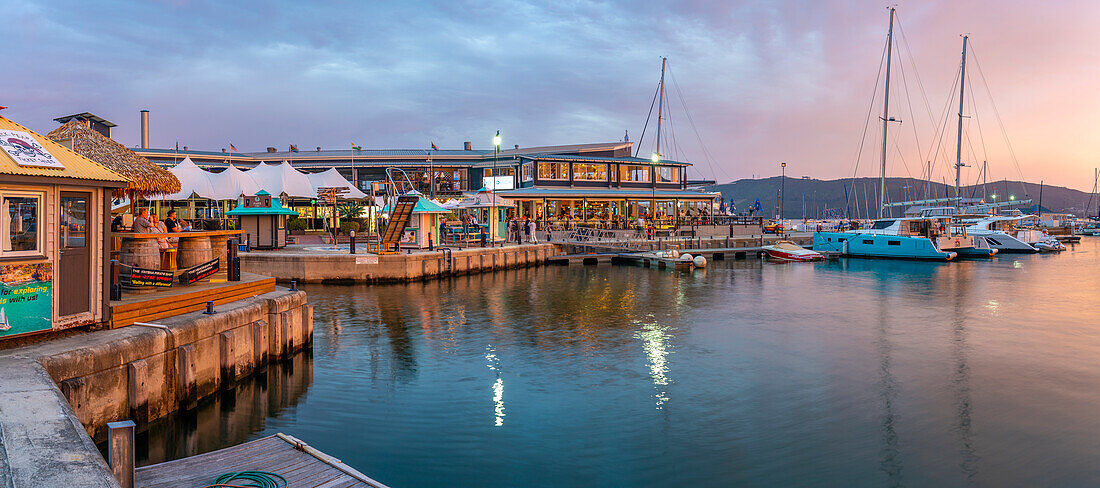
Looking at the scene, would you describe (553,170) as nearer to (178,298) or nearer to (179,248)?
(179,248)

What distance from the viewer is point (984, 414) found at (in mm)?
13992

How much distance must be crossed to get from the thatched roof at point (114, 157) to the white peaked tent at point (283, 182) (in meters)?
22.8

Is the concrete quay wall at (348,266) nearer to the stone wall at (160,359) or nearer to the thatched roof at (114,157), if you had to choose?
the thatched roof at (114,157)

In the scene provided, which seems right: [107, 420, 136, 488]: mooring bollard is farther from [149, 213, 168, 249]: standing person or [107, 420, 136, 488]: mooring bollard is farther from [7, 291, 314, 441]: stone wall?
[149, 213, 168, 249]: standing person

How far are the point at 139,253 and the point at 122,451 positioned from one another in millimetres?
9848

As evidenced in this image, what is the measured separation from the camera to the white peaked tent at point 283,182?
40906 millimetres

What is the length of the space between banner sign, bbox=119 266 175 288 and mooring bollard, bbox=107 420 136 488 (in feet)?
28.3

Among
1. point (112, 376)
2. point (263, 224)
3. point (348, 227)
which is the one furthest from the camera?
point (348, 227)

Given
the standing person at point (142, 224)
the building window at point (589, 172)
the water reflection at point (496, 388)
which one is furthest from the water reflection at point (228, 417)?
the building window at point (589, 172)

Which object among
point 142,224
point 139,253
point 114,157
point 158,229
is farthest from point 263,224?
point 139,253

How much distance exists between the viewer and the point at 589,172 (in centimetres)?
6325

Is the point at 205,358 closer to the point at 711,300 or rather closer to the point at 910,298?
the point at 711,300

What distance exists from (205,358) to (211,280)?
16.4 ft

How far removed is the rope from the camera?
25.7ft
